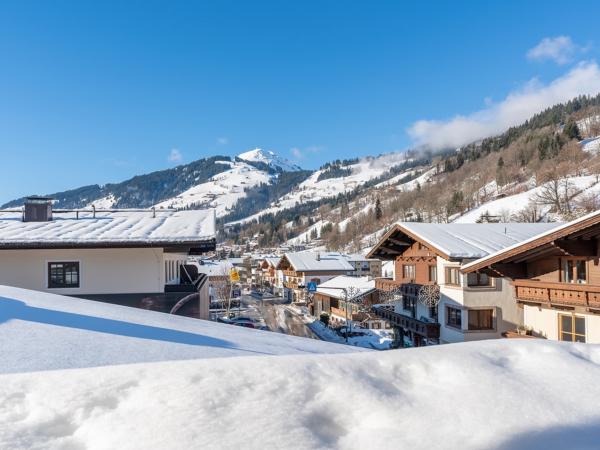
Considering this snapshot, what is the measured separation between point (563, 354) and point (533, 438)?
1328 millimetres

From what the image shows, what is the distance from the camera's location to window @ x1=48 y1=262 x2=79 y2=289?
40.1ft

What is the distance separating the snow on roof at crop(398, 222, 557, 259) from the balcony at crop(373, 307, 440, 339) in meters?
4.12

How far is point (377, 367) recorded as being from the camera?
274cm

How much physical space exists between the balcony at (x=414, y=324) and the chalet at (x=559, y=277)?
705 centimetres

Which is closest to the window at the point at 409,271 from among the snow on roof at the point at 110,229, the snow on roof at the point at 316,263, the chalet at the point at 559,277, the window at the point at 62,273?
the chalet at the point at 559,277

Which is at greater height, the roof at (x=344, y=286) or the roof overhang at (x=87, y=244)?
the roof overhang at (x=87, y=244)

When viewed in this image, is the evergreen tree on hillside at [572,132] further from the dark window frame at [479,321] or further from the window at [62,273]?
the window at [62,273]

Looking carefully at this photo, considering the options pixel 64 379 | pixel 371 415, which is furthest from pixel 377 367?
pixel 64 379

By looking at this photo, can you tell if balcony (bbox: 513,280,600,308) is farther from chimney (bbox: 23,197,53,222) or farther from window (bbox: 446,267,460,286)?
chimney (bbox: 23,197,53,222)

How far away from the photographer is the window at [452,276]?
19.5m

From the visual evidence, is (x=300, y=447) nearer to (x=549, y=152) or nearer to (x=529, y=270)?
(x=529, y=270)

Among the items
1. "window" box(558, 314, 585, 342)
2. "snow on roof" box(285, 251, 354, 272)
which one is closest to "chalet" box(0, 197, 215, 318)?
"window" box(558, 314, 585, 342)

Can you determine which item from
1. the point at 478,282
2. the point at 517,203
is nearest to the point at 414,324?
the point at 478,282

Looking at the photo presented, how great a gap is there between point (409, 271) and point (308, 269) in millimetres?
35274
